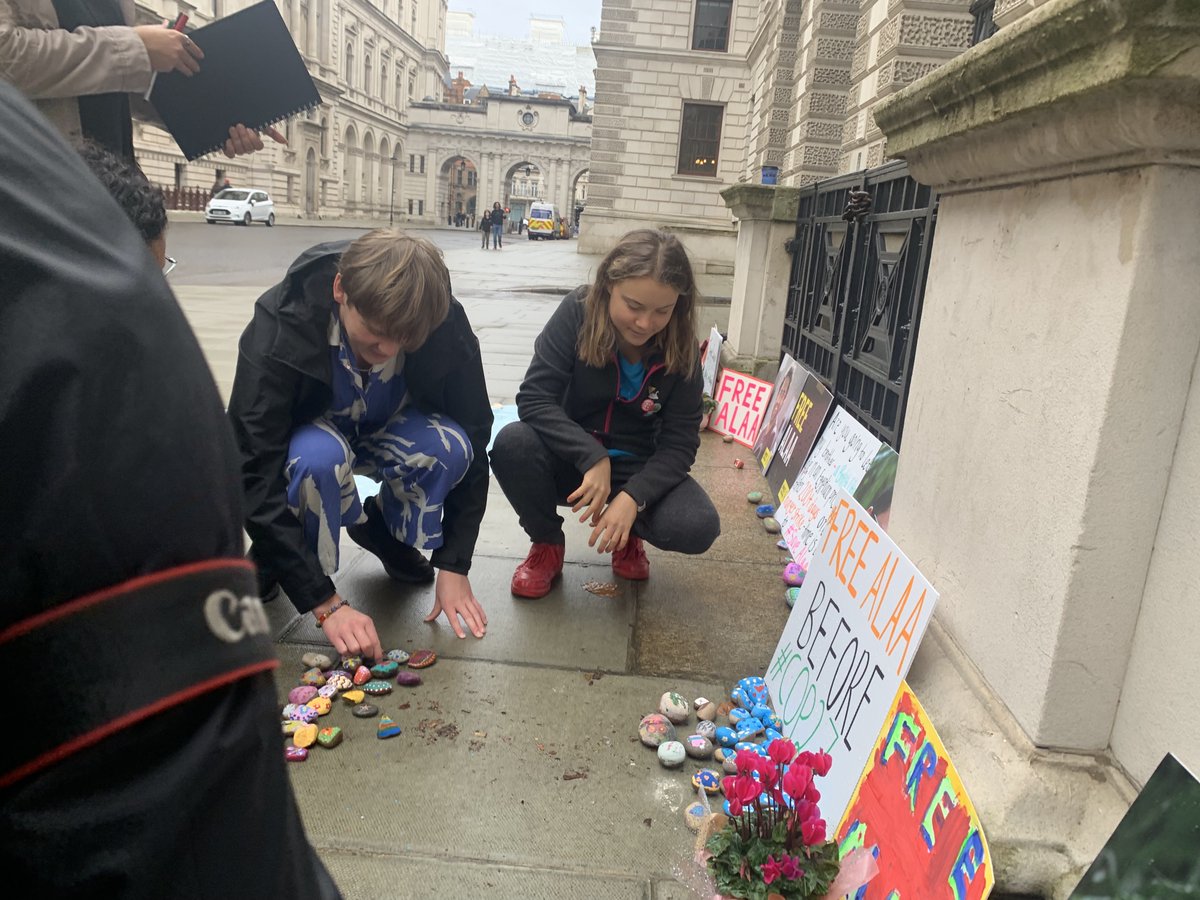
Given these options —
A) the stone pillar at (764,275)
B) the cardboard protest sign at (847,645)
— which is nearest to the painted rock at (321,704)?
the cardboard protest sign at (847,645)


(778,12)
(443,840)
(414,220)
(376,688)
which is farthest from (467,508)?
(414,220)

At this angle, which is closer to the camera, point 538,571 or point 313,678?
point 313,678

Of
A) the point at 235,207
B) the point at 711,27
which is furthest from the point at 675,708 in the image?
the point at 235,207

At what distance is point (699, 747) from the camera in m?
2.19

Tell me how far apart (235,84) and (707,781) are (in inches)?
97.2

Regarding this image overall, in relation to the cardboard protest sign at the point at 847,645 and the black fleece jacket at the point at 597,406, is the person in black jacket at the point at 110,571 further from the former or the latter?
the black fleece jacket at the point at 597,406

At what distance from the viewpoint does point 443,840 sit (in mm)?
1864

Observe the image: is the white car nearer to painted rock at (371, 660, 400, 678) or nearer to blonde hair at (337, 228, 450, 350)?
blonde hair at (337, 228, 450, 350)

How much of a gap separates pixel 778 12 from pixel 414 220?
205 feet

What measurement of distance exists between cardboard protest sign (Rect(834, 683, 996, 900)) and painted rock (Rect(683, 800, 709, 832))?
29cm

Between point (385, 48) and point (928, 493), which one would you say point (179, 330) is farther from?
point (385, 48)

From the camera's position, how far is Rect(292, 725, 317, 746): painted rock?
85.6 inches

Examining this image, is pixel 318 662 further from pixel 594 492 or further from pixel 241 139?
pixel 241 139

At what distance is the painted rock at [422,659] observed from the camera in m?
2.58
